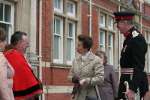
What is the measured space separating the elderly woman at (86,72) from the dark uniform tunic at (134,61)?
152 centimetres

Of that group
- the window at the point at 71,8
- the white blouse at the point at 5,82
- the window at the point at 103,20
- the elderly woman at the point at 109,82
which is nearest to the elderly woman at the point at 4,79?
the white blouse at the point at 5,82

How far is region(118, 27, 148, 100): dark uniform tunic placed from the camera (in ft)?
26.8

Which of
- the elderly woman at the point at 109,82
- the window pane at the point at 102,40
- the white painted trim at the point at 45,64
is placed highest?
the window pane at the point at 102,40

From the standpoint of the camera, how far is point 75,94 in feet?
33.0

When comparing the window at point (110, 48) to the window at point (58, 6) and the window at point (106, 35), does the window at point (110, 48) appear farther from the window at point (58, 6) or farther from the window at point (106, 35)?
the window at point (58, 6)

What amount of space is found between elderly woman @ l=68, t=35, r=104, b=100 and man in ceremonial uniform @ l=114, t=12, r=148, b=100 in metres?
1.51

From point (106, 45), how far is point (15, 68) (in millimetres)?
16430

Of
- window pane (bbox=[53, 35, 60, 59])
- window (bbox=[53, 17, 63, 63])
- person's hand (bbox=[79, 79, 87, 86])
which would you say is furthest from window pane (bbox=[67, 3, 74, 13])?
person's hand (bbox=[79, 79, 87, 86])

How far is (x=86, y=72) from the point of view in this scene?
392 inches

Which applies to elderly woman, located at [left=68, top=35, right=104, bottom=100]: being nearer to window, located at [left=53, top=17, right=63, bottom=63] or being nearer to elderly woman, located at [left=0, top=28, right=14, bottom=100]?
elderly woman, located at [left=0, top=28, right=14, bottom=100]

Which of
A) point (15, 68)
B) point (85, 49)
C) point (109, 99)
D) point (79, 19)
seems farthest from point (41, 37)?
point (15, 68)

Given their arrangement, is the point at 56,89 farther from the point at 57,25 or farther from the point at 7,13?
the point at 7,13

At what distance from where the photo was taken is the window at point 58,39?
19578 millimetres

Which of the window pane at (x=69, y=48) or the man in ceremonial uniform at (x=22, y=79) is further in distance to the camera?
the window pane at (x=69, y=48)
